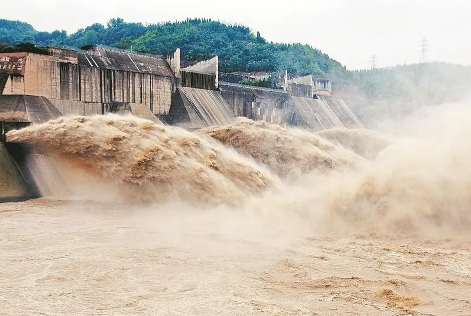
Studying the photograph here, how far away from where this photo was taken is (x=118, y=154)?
58.0 ft

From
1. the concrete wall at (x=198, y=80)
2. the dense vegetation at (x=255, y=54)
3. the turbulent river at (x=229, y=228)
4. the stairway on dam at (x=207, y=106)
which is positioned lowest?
the turbulent river at (x=229, y=228)

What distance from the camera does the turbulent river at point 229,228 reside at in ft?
26.6

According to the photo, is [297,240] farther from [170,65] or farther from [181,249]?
[170,65]

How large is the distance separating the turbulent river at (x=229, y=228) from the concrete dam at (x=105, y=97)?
751mm

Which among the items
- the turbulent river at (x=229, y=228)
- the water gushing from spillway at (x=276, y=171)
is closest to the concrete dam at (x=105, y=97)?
the turbulent river at (x=229, y=228)

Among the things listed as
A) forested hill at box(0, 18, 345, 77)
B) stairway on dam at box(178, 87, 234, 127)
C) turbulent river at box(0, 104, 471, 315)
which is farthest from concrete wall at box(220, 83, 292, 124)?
forested hill at box(0, 18, 345, 77)

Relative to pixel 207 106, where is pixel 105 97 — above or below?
above

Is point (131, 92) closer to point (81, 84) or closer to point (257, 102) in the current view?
point (81, 84)

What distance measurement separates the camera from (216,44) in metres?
A: 112

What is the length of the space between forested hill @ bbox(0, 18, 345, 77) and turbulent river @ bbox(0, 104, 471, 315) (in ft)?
220

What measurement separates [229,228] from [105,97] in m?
20.7

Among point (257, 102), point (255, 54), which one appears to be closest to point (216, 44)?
point (255, 54)

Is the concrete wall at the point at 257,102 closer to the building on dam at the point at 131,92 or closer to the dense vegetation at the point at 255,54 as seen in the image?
the building on dam at the point at 131,92

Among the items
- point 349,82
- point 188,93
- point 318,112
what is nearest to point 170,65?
point 188,93
